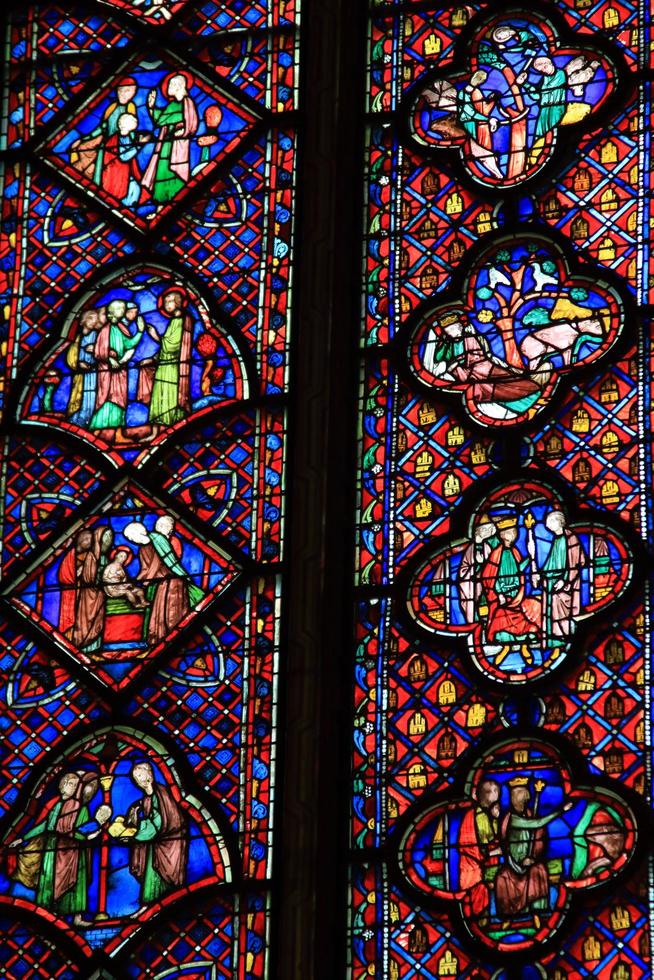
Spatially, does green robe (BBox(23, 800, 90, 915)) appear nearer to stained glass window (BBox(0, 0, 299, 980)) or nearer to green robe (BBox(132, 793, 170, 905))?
stained glass window (BBox(0, 0, 299, 980))

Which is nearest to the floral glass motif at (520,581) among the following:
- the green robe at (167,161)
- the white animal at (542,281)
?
the white animal at (542,281)

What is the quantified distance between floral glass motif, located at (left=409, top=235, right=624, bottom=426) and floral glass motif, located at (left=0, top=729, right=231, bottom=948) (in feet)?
5.00

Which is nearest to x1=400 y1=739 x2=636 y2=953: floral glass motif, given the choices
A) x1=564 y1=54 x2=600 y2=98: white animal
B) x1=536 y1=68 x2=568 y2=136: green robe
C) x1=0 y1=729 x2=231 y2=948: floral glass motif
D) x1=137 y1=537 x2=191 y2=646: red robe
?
x1=0 y1=729 x2=231 y2=948: floral glass motif

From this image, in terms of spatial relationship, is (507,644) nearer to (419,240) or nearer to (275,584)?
(275,584)

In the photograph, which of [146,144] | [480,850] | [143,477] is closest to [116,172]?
[146,144]

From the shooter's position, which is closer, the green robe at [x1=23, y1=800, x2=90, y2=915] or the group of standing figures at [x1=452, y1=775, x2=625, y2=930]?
the group of standing figures at [x1=452, y1=775, x2=625, y2=930]

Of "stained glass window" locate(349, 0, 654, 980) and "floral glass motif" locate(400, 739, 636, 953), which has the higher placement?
"stained glass window" locate(349, 0, 654, 980)

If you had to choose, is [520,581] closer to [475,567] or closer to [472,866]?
[475,567]

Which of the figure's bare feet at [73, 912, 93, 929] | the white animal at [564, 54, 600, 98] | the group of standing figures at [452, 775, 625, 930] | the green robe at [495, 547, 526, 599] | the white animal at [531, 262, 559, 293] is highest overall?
the white animal at [564, 54, 600, 98]

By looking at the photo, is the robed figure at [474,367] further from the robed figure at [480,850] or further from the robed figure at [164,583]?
the robed figure at [480,850]

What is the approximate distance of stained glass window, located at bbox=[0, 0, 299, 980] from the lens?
9609 millimetres

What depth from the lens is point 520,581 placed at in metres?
9.70

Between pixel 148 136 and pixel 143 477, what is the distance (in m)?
1.34

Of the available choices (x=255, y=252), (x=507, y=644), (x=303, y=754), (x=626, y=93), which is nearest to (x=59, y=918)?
(x=303, y=754)
